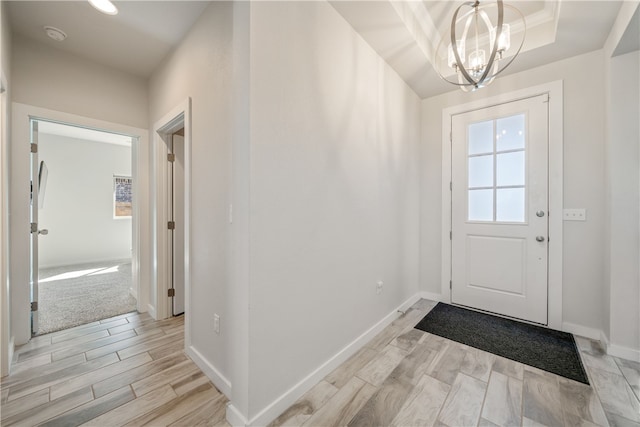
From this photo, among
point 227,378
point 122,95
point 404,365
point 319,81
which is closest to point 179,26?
point 122,95

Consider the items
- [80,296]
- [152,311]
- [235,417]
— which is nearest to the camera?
[235,417]

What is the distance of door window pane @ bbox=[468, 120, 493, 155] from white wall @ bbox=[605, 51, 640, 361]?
2.93 ft

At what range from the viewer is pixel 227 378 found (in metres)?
1.62

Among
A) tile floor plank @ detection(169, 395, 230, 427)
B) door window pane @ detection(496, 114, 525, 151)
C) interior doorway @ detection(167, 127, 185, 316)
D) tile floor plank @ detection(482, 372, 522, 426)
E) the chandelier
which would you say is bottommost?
tile floor plank @ detection(169, 395, 230, 427)

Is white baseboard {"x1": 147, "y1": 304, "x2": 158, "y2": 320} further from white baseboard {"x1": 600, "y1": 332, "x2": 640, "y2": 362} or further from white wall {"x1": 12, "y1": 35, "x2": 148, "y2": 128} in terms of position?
white baseboard {"x1": 600, "y1": 332, "x2": 640, "y2": 362}

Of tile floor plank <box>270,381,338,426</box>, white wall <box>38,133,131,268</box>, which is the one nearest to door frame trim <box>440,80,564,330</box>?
tile floor plank <box>270,381,338,426</box>

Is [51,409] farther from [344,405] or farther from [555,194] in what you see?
[555,194]

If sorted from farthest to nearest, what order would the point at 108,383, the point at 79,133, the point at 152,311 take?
the point at 79,133 < the point at 152,311 < the point at 108,383

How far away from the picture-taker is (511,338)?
7.37ft

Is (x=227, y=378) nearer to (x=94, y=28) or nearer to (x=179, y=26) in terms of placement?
(x=179, y=26)

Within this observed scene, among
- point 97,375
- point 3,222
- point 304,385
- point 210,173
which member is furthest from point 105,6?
point 304,385

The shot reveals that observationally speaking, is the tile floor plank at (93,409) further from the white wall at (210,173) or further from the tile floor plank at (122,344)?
the tile floor plank at (122,344)

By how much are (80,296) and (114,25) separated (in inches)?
131

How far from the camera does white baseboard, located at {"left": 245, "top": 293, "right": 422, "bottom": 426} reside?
135cm
